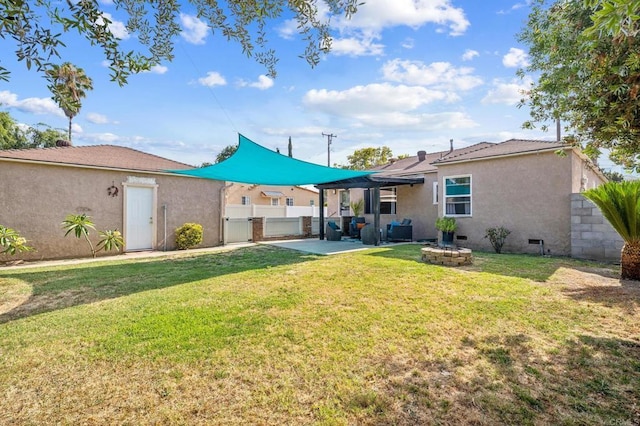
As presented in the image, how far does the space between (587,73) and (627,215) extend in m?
4.45

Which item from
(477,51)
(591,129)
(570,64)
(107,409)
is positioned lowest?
(107,409)

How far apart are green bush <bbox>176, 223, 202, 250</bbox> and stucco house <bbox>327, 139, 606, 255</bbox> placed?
7539 mm

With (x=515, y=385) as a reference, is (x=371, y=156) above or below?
above

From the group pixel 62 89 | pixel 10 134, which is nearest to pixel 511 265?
pixel 62 89

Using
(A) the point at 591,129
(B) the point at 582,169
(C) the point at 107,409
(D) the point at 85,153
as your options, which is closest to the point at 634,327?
(A) the point at 591,129

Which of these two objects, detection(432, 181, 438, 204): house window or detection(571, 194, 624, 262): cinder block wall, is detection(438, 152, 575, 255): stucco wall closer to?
detection(571, 194, 624, 262): cinder block wall

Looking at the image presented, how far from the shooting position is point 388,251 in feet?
34.2

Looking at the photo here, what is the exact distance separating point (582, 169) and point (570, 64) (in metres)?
8.29

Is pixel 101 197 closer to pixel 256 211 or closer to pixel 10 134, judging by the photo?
pixel 256 211

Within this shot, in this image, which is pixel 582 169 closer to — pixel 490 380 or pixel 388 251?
pixel 388 251

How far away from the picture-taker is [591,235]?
8938 mm

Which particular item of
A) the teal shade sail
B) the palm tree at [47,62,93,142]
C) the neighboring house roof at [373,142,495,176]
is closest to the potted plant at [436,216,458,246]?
the neighboring house roof at [373,142,495,176]

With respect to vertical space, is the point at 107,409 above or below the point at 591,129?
below

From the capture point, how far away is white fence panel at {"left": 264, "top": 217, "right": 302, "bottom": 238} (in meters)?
15.3
